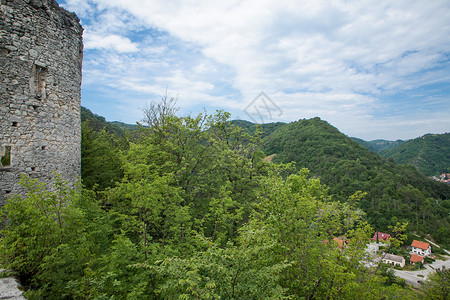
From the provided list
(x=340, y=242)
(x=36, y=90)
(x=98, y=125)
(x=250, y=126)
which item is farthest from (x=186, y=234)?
(x=250, y=126)

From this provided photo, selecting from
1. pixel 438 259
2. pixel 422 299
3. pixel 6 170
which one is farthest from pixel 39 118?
pixel 438 259

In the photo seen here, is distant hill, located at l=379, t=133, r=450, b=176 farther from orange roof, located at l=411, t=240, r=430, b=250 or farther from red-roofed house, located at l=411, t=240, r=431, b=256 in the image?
orange roof, located at l=411, t=240, r=430, b=250

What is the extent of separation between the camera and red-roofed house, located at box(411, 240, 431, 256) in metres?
49.3

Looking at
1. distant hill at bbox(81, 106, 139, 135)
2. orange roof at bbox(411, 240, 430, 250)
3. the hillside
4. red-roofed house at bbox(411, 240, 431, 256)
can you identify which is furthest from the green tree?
red-roofed house at bbox(411, 240, 431, 256)

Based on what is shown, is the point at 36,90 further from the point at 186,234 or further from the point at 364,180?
the point at 364,180

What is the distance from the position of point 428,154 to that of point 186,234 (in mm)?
188145

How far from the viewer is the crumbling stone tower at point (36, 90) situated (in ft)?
21.4

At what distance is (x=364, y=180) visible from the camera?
194 feet

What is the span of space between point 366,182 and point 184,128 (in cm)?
6050

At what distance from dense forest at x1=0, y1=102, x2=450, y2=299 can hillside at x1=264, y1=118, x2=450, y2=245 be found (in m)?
42.2

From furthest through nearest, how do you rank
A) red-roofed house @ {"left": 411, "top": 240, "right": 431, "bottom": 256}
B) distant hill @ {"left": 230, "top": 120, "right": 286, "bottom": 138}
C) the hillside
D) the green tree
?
the hillside, red-roofed house @ {"left": 411, "top": 240, "right": 431, "bottom": 256}, distant hill @ {"left": 230, "top": 120, "right": 286, "bottom": 138}, the green tree

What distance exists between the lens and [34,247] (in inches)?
183

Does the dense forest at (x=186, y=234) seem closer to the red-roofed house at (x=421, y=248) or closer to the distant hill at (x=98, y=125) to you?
the distant hill at (x=98, y=125)

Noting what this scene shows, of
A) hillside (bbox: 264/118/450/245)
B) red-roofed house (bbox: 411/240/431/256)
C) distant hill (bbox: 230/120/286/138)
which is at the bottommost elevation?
red-roofed house (bbox: 411/240/431/256)
